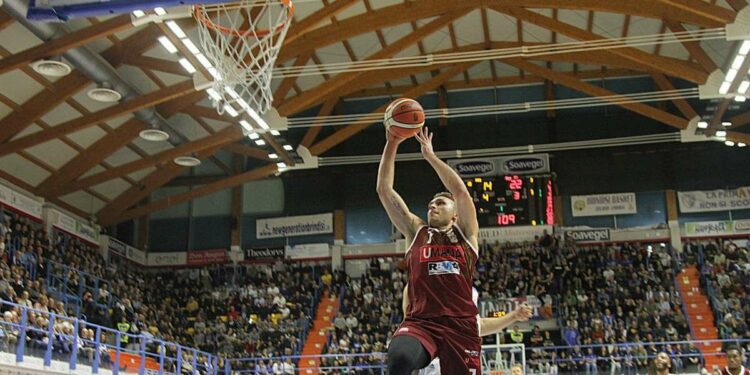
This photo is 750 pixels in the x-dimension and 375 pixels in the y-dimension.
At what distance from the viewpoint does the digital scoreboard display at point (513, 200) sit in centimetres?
3047

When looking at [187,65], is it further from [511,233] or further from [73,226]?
[511,233]

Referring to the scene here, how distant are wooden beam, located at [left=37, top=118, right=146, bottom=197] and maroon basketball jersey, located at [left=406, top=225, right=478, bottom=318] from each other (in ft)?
82.7

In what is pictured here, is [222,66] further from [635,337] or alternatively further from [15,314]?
[635,337]

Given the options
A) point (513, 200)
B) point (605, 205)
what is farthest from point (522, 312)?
point (605, 205)

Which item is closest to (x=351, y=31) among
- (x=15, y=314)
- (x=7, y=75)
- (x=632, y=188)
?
(x=7, y=75)

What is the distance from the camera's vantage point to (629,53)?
26.2m

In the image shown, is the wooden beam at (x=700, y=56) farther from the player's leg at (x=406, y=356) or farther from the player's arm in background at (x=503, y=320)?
the player's leg at (x=406, y=356)

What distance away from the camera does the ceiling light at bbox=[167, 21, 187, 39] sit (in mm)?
20312

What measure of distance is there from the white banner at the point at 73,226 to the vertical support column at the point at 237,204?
5737 mm

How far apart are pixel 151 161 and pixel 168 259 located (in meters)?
7.78

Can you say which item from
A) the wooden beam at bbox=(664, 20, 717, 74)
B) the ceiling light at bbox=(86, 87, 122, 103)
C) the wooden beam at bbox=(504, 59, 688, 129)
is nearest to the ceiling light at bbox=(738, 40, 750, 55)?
the wooden beam at bbox=(664, 20, 717, 74)

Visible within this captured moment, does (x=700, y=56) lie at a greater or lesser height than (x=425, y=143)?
greater

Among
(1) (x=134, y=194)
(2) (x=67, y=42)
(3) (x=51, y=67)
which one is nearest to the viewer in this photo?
(2) (x=67, y=42)

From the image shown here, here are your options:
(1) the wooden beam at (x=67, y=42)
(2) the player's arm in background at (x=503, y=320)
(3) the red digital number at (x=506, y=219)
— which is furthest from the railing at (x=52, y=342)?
(3) the red digital number at (x=506, y=219)
